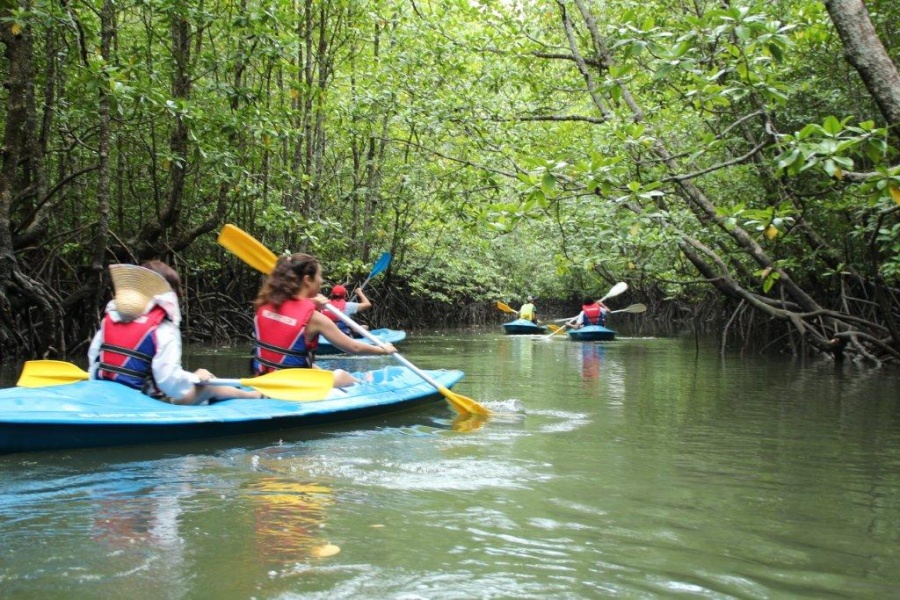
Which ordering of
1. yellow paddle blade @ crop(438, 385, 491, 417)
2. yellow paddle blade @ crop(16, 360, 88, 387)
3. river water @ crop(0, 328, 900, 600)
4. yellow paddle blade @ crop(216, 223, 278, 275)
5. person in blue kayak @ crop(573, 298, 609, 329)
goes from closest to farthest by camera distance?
river water @ crop(0, 328, 900, 600)
yellow paddle blade @ crop(16, 360, 88, 387)
yellow paddle blade @ crop(438, 385, 491, 417)
yellow paddle blade @ crop(216, 223, 278, 275)
person in blue kayak @ crop(573, 298, 609, 329)

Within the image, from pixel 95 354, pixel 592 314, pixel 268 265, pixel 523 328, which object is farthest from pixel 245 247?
pixel 523 328

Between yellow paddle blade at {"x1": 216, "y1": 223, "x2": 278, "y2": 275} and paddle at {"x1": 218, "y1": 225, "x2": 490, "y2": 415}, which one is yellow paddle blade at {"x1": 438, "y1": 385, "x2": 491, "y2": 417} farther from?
yellow paddle blade at {"x1": 216, "y1": 223, "x2": 278, "y2": 275}

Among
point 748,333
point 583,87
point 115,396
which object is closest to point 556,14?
point 583,87

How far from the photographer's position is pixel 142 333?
13.6 feet

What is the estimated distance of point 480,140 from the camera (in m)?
9.84

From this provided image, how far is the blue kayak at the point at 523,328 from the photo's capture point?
17688 millimetres

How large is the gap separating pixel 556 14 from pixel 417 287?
381 inches

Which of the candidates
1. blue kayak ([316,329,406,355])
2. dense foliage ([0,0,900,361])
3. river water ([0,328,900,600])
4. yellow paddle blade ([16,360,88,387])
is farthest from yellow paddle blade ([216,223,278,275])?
blue kayak ([316,329,406,355])

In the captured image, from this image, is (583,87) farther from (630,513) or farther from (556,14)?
(630,513)

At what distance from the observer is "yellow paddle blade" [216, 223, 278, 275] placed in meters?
6.08

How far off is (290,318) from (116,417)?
4.38 feet

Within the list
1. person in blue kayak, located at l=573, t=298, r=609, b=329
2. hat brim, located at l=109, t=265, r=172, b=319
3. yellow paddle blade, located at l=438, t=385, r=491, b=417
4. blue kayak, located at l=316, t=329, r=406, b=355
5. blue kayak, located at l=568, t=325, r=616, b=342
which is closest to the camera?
hat brim, located at l=109, t=265, r=172, b=319

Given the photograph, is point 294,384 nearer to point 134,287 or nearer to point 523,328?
point 134,287

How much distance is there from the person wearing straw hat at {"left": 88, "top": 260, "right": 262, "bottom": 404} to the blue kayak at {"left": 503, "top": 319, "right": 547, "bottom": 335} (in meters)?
13.7
